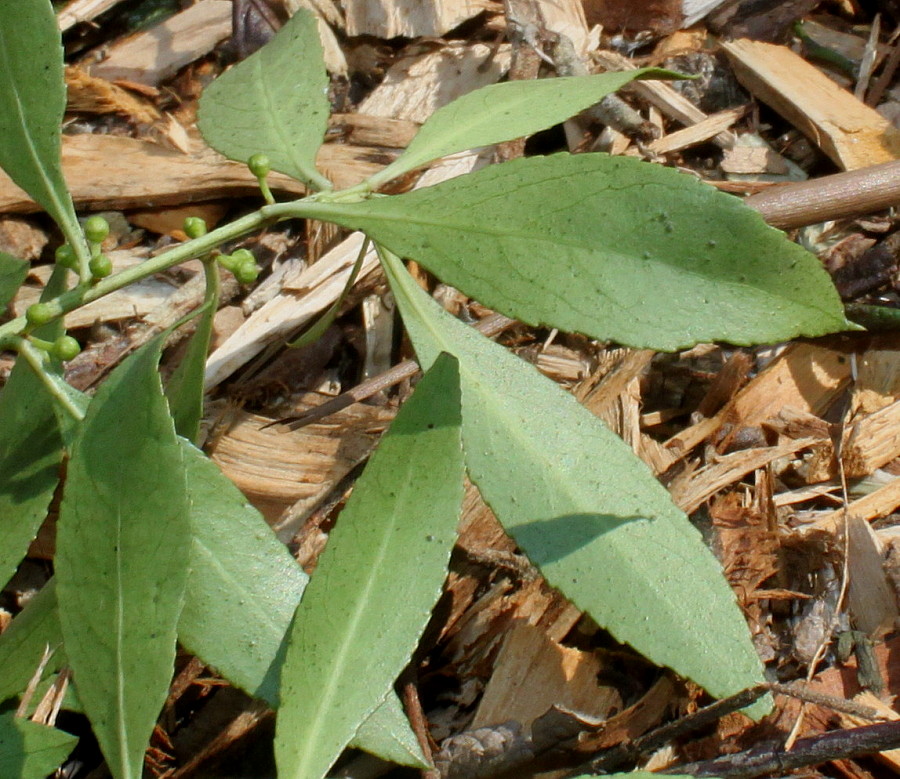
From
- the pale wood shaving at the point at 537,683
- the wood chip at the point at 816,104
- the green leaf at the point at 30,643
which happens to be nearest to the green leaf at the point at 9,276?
the green leaf at the point at 30,643

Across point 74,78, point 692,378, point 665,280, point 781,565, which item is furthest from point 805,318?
point 74,78

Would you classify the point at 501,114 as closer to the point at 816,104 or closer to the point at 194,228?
the point at 194,228

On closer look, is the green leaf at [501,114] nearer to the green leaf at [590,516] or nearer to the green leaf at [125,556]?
the green leaf at [590,516]

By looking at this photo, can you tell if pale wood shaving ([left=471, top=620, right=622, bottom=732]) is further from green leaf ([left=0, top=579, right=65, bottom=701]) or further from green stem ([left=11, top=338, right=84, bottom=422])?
green stem ([left=11, top=338, right=84, bottom=422])

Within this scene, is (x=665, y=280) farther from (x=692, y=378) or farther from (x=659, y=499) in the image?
(x=692, y=378)

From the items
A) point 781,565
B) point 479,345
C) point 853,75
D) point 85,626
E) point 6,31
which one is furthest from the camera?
point 853,75
